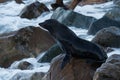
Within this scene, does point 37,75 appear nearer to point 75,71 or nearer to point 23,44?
point 75,71

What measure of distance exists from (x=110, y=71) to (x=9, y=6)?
1428 centimetres

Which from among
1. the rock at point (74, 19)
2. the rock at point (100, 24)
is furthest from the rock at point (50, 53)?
the rock at point (74, 19)

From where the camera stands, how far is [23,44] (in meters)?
10.2

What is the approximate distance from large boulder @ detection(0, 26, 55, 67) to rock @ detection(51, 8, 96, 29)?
11.1ft

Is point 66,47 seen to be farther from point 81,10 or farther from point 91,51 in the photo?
point 81,10

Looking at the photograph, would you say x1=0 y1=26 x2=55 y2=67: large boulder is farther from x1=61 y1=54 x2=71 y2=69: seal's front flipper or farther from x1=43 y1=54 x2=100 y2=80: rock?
x1=61 y1=54 x2=71 y2=69: seal's front flipper

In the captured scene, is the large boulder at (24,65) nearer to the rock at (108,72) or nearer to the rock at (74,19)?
the rock at (108,72)

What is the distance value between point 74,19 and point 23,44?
13.5 feet

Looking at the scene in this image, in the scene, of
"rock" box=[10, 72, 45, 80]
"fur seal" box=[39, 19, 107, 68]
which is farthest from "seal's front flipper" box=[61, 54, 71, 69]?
"rock" box=[10, 72, 45, 80]

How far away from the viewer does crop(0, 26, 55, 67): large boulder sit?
9.81m

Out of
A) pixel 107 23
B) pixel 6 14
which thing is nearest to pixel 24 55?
pixel 107 23

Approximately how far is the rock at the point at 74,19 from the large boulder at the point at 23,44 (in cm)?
339

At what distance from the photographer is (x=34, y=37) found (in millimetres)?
10414

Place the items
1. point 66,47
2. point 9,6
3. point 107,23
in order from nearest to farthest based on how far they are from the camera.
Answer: point 66,47 < point 107,23 < point 9,6
